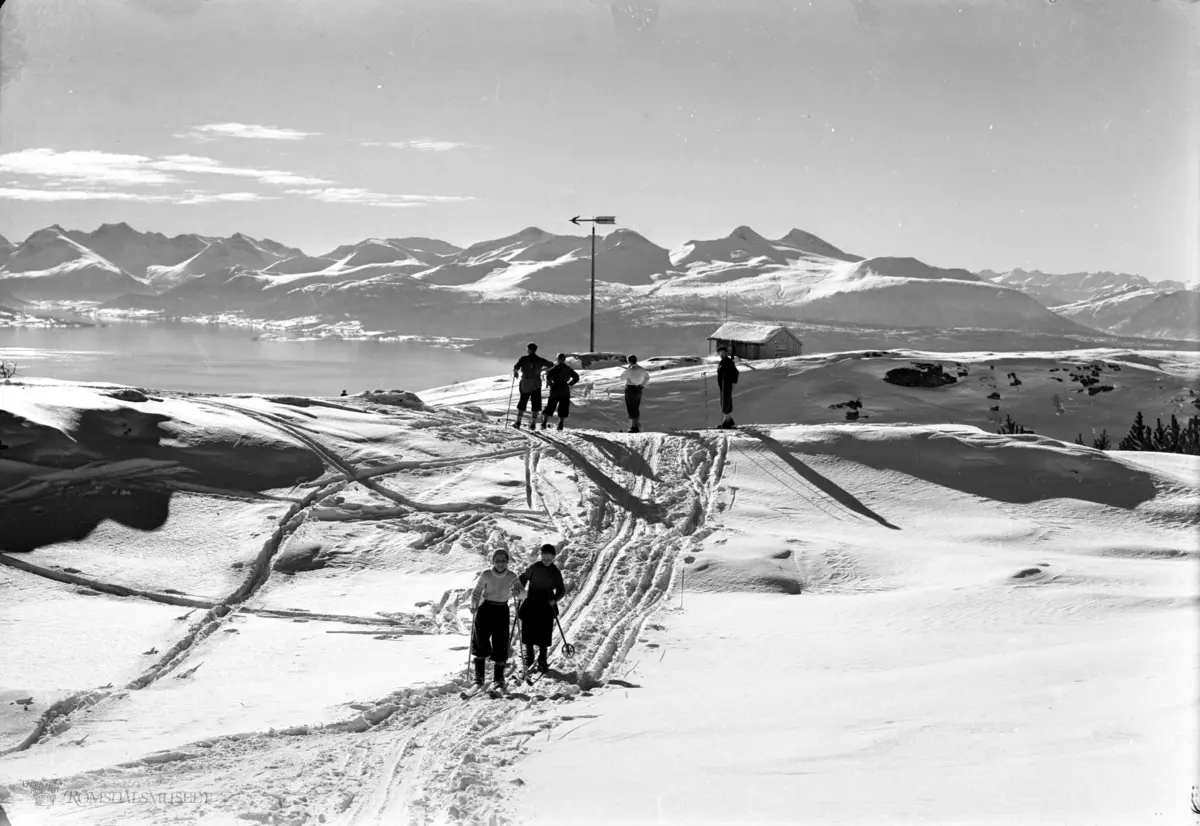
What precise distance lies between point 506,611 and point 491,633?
251 millimetres

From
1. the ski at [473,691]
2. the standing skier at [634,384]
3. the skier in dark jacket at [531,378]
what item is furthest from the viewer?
the standing skier at [634,384]

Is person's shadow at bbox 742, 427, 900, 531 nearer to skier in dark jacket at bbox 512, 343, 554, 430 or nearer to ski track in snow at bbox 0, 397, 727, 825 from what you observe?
ski track in snow at bbox 0, 397, 727, 825

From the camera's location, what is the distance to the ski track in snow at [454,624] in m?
6.97

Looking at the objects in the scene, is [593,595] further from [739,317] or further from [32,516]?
[739,317]

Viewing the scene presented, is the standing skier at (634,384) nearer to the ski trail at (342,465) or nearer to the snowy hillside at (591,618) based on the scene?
the snowy hillside at (591,618)

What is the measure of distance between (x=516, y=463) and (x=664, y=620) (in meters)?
7.05

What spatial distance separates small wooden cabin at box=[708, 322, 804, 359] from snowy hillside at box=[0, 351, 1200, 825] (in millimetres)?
28408

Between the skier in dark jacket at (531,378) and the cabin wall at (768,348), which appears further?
the cabin wall at (768,348)

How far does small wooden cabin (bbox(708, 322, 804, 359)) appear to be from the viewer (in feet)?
161

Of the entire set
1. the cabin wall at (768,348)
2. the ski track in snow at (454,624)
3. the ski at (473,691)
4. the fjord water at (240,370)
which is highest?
the cabin wall at (768,348)

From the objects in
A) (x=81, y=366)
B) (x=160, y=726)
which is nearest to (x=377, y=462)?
(x=160, y=726)

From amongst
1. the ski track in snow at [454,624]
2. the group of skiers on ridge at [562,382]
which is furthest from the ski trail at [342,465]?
the group of skiers on ridge at [562,382]

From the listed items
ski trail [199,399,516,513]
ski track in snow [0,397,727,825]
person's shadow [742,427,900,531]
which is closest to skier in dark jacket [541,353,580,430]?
ski track in snow [0,397,727,825]

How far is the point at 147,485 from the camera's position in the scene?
1543cm
